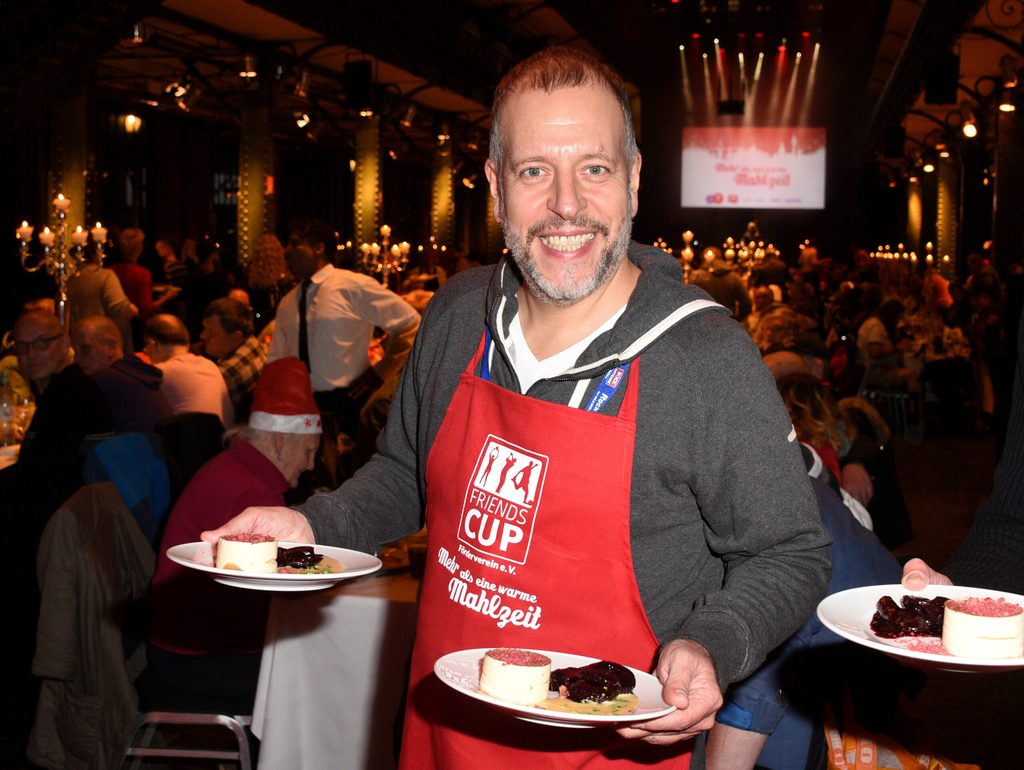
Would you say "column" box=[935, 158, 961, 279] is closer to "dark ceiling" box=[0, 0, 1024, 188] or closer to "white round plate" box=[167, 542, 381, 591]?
"dark ceiling" box=[0, 0, 1024, 188]

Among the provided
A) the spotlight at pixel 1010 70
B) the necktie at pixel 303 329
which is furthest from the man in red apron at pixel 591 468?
the spotlight at pixel 1010 70

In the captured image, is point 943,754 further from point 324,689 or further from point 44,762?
point 44,762

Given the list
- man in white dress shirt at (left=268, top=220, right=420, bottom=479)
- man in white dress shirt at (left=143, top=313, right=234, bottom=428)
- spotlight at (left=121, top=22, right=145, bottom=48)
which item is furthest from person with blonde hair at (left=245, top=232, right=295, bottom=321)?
man in white dress shirt at (left=143, top=313, right=234, bottom=428)

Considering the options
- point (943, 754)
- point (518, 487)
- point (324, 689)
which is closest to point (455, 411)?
point (518, 487)

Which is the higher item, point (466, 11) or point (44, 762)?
point (466, 11)

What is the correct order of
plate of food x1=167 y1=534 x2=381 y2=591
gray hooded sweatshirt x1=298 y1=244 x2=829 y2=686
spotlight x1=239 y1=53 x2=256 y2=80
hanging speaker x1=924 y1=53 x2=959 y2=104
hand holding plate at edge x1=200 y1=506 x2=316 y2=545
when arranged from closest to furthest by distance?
gray hooded sweatshirt x1=298 y1=244 x2=829 y2=686, plate of food x1=167 y1=534 x2=381 y2=591, hand holding plate at edge x1=200 y1=506 x2=316 y2=545, hanging speaker x1=924 y1=53 x2=959 y2=104, spotlight x1=239 y1=53 x2=256 y2=80

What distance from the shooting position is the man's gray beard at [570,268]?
1.73m

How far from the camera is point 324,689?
331 cm

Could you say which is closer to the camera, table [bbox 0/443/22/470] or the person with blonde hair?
table [bbox 0/443/22/470]

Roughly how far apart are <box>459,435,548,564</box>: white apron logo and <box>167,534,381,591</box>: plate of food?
0.54ft

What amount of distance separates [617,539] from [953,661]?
0.46 m

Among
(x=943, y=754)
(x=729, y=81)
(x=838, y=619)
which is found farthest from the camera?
(x=729, y=81)

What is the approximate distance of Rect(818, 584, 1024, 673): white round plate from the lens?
4.48 ft

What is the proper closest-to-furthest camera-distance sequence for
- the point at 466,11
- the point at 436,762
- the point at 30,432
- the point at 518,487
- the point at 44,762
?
the point at 518,487
the point at 436,762
the point at 44,762
the point at 30,432
the point at 466,11
